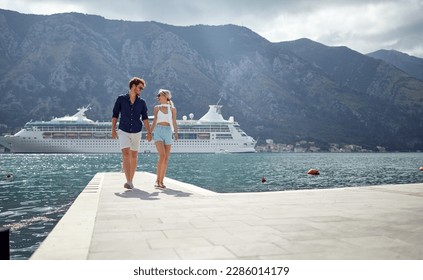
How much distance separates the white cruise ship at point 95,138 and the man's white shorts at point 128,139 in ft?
290

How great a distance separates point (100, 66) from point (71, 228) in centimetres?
16289

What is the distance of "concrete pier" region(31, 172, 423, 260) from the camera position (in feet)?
9.53

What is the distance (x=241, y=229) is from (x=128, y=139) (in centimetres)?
475

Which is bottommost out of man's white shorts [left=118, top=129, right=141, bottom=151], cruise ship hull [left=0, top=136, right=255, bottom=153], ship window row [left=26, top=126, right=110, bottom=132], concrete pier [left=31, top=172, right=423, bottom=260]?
cruise ship hull [left=0, top=136, right=255, bottom=153]

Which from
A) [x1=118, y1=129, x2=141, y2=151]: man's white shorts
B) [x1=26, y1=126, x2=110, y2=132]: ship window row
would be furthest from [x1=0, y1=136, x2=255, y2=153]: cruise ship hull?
[x1=118, y1=129, x2=141, y2=151]: man's white shorts

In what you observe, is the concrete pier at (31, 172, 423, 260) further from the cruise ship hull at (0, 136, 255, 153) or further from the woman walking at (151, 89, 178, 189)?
the cruise ship hull at (0, 136, 255, 153)

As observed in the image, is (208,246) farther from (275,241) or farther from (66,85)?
(66,85)

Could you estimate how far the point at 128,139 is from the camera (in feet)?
26.3

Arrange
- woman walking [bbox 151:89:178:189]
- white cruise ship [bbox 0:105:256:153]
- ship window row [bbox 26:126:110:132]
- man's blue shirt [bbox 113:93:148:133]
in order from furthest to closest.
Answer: ship window row [bbox 26:126:110:132]
white cruise ship [bbox 0:105:256:153]
woman walking [bbox 151:89:178:189]
man's blue shirt [bbox 113:93:148:133]

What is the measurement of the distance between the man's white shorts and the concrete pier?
1709 mm

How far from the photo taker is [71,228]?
155 inches

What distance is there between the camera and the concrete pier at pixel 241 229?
2904mm

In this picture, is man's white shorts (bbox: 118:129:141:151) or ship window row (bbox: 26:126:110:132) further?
ship window row (bbox: 26:126:110:132)

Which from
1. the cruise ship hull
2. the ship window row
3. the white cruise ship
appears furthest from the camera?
the ship window row
